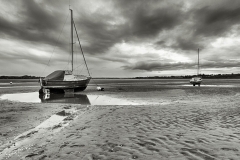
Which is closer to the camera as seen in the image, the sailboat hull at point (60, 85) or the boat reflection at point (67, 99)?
the boat reflection at point (67, 99)

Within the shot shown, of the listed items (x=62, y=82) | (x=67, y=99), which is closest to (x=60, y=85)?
(x=62, y=82)

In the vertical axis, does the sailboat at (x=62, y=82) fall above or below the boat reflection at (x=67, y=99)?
above

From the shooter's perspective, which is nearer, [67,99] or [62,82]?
[67,99]

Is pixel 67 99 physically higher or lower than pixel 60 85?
lower

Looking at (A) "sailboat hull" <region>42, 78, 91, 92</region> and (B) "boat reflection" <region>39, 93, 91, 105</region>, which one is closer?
(B) "boat reflection" <region>39, 93, 91, 105</region>

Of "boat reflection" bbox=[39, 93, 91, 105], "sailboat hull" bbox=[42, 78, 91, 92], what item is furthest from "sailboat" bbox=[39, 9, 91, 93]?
"boat reflection" bbox=[39, 93, 91, 105]

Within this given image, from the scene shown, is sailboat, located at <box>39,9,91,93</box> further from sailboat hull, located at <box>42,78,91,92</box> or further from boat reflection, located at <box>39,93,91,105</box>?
boat reflection, located at <box>39,93,91,105</box>

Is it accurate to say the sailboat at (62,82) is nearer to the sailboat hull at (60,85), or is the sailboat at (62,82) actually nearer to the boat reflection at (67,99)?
the sailboat hull at (60,85)

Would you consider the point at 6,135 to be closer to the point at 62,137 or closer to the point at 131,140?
the point at 62,137

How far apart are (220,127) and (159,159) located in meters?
4.74

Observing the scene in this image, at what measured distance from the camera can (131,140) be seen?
581cm

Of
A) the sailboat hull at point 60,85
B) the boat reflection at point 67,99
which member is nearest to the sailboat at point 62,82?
the sailboat hull at point 60,85

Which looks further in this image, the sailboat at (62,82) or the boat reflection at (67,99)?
the sailboat at (62,82)

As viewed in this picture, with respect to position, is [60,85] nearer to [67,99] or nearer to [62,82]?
[62,82]
